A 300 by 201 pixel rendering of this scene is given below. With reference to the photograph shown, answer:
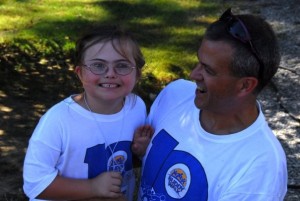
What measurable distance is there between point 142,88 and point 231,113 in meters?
3.44

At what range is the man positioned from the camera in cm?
198

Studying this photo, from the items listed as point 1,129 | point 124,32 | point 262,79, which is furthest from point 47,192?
point 1,129

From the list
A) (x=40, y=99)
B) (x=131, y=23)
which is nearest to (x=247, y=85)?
(x=40, y=99)

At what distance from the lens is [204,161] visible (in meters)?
2.08

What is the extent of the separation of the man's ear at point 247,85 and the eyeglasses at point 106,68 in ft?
1.49

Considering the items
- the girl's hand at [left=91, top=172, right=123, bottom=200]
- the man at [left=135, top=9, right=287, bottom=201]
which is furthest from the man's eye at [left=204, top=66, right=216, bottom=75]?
the girl's hand at [left=91, top=172, right=123, bottom=200]

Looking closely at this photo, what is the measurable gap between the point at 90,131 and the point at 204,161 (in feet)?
1.58

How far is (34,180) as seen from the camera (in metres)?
2.18

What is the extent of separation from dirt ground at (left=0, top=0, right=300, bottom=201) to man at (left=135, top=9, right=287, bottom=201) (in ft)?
6.58

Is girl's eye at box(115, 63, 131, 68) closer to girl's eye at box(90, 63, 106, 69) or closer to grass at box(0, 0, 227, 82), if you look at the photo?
girl's eye at box(90, 63, 106, 69)

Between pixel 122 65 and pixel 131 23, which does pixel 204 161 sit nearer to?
pixel 122 65

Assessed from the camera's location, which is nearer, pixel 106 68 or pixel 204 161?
pixel 204 161

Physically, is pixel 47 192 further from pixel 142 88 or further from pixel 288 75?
pixel 288 75

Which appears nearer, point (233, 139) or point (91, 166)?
point (233, 139)
